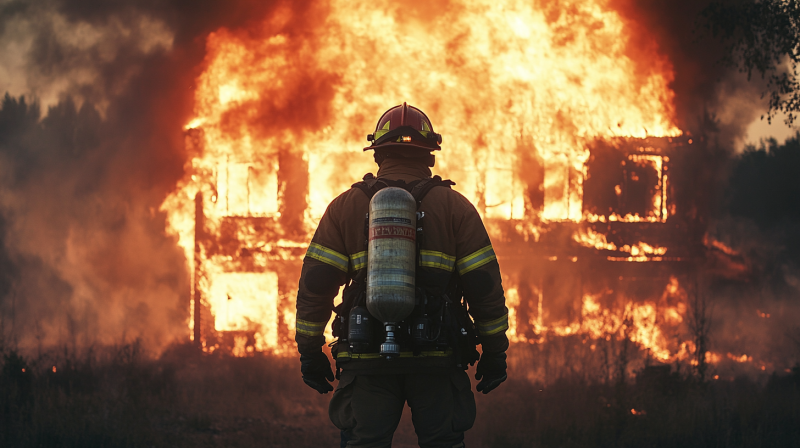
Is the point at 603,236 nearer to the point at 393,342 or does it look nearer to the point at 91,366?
the point at 91,366

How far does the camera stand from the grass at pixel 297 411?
6258 mm

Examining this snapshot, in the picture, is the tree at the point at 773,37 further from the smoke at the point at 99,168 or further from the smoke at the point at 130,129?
the smoke at the point at 99,168

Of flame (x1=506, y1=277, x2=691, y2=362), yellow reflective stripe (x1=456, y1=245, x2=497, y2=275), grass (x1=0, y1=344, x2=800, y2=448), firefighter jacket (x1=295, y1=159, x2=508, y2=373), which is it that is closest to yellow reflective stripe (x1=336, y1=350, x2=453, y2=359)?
firefighter jacket (x1=295, y1=159, x2=508, y2=373)

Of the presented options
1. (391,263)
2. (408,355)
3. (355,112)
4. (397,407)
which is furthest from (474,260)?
(355,112)

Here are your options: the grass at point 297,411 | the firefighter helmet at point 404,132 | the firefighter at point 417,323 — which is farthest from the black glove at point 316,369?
the grass at point 297,411

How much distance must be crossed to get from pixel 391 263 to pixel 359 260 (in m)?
0.29

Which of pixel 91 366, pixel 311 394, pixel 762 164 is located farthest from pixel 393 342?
pixel 762 164

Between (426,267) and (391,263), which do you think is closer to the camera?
(391,263)

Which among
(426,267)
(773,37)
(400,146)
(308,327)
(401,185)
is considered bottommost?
(308,327)

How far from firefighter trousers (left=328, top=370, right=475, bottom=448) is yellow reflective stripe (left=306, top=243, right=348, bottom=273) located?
1.82 feet

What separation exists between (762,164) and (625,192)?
618 inches

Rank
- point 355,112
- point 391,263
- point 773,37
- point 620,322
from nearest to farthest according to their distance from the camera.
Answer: point 391,263, point 773,37, point 355,112, point 620,322

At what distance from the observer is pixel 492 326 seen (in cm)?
319

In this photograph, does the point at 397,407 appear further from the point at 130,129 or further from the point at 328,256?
the point at 130,129
